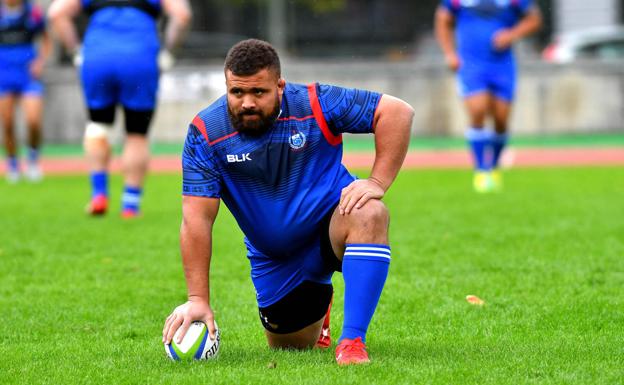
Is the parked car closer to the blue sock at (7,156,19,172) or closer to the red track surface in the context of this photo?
the red track surface

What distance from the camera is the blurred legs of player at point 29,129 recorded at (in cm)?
1535

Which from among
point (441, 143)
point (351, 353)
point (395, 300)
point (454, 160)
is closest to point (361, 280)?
point (351, 353)

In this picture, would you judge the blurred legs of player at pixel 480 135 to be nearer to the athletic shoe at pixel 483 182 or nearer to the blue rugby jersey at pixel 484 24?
the athletic shoe at pixel 483 182

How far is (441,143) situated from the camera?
21703 mm

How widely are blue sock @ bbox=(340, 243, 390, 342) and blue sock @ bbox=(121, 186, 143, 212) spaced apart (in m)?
6.02

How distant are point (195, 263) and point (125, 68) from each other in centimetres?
561

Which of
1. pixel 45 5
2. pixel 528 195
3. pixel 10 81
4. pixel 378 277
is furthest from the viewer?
pixel 45 5

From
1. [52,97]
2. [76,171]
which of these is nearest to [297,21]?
[52,97]

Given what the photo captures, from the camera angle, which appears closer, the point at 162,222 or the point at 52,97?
the point at 162,222

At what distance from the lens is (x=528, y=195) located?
12.1m

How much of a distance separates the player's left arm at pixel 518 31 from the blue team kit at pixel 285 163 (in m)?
7.76

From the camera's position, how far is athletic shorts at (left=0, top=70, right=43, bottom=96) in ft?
50.8

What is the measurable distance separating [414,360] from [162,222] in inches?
229

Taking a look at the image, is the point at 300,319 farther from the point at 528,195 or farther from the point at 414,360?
the point at 528,195
